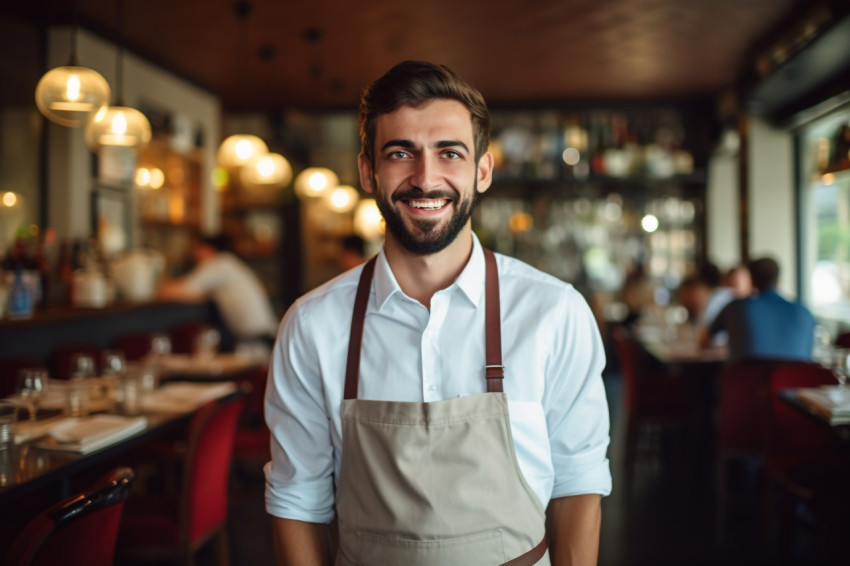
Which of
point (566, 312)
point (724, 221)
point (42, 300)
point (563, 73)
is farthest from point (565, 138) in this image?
point (566, 312)

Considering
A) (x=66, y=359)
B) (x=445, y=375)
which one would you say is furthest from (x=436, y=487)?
(x=66, y=359)

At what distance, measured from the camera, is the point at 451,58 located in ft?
21.9

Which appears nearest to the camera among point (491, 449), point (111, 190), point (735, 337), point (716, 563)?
point (491, 449)

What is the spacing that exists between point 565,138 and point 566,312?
25.0ft

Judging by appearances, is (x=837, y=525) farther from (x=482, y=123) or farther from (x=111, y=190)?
(x=111, y=190)

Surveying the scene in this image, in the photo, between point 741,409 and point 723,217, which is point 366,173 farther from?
point 723,217

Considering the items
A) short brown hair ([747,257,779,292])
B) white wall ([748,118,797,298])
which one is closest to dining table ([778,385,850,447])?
short brown hair ([747,257,779,292])

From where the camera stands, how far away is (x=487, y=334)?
4.78 ft

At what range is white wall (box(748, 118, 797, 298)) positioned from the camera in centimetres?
727

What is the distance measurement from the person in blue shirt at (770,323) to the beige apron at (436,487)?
3.23m

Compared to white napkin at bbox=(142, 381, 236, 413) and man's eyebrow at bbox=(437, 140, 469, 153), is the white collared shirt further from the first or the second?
white napkin at bbox=(142, 381, 236, 413)

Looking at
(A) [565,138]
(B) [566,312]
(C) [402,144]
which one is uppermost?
(A) [565,138]

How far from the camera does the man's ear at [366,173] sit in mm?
1567

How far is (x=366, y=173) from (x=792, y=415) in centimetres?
279
